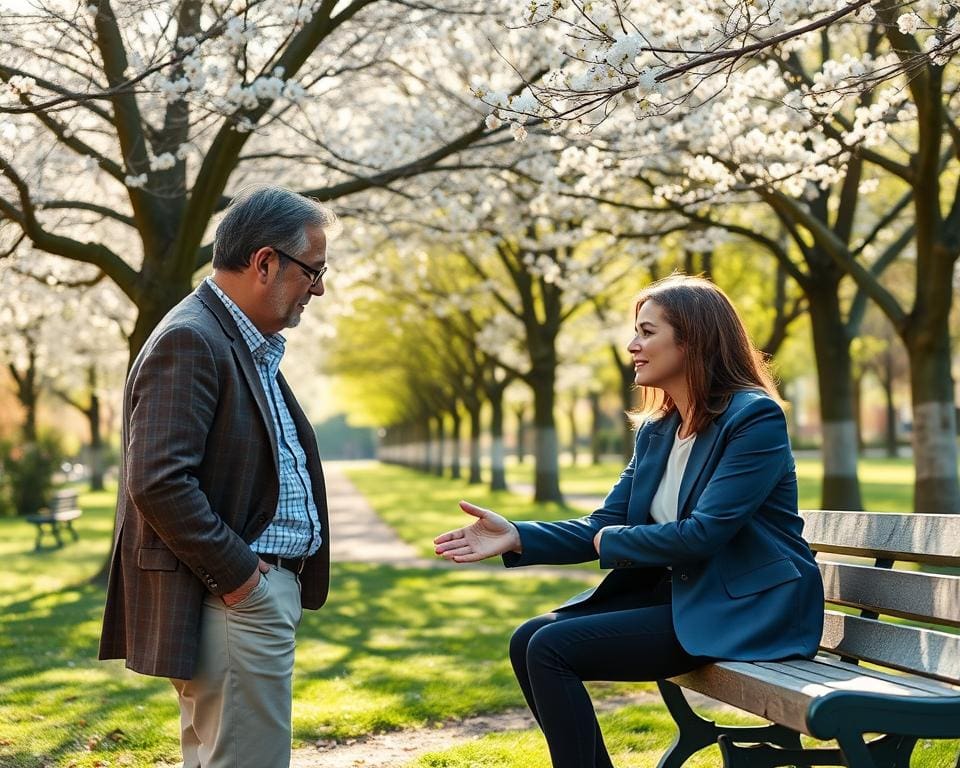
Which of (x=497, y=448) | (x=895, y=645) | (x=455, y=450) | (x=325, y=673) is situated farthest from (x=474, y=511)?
(x=455, y=450)

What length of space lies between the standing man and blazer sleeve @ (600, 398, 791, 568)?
3.40 ft

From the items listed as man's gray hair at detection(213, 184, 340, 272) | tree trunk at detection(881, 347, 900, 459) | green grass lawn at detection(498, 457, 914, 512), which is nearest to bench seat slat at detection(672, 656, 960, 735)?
man's gray hair at detection(213, 184, 340, 272)

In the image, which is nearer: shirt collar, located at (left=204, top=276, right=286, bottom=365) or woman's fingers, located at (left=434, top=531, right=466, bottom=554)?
shirt collar, located at (left=204, top=276, right=286, bottom=365)

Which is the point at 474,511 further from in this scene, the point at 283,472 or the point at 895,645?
the point at 895,645

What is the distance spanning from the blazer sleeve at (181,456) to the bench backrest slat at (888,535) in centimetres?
212

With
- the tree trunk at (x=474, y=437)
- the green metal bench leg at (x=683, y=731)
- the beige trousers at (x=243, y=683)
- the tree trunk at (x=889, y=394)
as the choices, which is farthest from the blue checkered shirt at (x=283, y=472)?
the tree trunk at (x=889, y=394)

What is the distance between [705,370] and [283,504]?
1534 mm

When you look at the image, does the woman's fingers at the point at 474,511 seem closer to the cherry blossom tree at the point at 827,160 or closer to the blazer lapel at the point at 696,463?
the blazer lapel at the point at 696,463

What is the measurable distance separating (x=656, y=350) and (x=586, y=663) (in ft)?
3.60

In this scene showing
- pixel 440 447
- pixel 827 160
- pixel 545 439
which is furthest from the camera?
pixel 440 447

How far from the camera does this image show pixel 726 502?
3.86 m

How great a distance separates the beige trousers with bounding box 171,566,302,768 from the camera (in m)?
3.46

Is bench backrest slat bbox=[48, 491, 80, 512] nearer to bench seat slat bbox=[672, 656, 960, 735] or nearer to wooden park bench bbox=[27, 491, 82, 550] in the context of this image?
wooden park bench bbox=[27, 491, 82, 550]

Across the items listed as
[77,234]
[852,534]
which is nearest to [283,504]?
[852,534]
